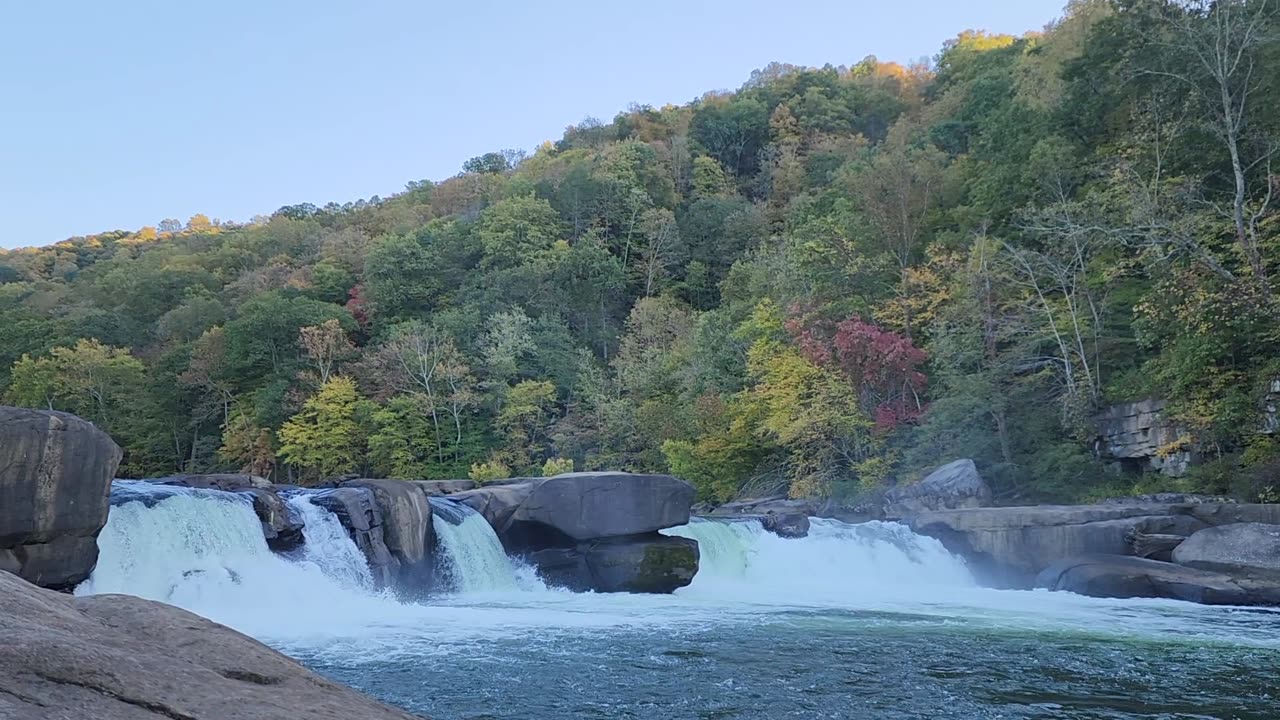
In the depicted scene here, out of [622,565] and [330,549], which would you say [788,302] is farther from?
[330,549]

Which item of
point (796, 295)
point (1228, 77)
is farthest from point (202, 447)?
point (1228, 77)

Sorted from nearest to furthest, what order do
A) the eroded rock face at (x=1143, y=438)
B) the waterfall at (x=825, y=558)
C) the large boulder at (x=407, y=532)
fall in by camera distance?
the large boulder at (x=407, y=532) < the waterfall at (x=825, y=558) < the eroded rock face at (x=1143, y=438)

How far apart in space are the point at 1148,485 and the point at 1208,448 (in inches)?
69.2

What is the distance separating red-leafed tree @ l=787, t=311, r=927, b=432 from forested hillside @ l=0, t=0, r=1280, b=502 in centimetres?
13

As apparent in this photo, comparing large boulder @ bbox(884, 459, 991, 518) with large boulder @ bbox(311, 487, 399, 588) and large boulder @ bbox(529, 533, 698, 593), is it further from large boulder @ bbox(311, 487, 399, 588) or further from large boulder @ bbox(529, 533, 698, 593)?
large boulder @ bbox(311, 487, 399, 588)

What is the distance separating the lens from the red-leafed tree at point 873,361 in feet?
88.4

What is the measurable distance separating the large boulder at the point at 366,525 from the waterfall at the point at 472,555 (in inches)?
49.9

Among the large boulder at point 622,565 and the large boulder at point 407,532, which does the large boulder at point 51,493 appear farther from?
the large boulder at point 622,565

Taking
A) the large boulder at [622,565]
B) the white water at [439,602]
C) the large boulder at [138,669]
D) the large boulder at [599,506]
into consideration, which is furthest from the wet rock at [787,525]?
the large boulder at [138,669]

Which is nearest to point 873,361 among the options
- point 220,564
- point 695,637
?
point 695,637

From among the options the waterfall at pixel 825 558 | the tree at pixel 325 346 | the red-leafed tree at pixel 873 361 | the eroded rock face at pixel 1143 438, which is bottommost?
the waterfall at pixel 825 558

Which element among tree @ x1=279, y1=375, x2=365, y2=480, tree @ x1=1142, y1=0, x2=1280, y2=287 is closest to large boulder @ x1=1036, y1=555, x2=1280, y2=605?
tree @ x1=1142, y1=0, x2=1280, y2=287

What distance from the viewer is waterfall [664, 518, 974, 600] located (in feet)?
64.1

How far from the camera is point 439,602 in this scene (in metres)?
15.7
